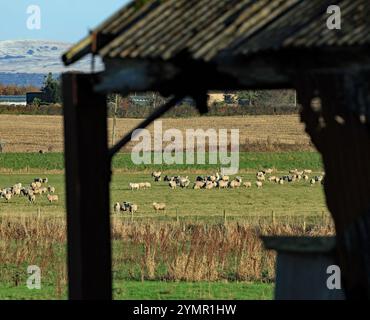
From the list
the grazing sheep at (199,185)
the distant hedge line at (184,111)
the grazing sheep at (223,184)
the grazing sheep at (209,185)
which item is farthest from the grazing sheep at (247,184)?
the distant hedge line at (184,111)

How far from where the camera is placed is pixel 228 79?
1203 centimetres

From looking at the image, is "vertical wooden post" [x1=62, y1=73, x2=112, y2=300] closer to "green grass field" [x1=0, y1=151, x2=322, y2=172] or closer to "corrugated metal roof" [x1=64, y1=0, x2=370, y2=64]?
"corrugated metal roof" [x1=64, y1=0, x2=370, y2=64]

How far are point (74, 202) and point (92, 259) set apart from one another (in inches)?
20.3

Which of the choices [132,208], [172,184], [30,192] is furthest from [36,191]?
[132,208]

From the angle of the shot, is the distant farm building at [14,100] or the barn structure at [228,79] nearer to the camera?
the barn structure at [228,79]

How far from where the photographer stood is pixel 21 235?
29.3 m

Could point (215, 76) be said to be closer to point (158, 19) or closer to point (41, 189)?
point (158, 19)

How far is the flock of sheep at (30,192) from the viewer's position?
52469 mm

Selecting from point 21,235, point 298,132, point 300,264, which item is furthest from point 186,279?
point 298,132

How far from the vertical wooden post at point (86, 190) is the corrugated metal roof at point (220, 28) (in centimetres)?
39

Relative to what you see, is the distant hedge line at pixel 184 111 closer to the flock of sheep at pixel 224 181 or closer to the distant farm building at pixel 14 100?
the flock of sheep at pixel 224 181

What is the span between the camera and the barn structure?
10.8m

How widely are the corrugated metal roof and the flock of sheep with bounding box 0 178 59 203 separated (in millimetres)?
39483

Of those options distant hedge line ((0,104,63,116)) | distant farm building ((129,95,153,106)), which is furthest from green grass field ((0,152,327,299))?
distant farm building ((129,95,153,106))
